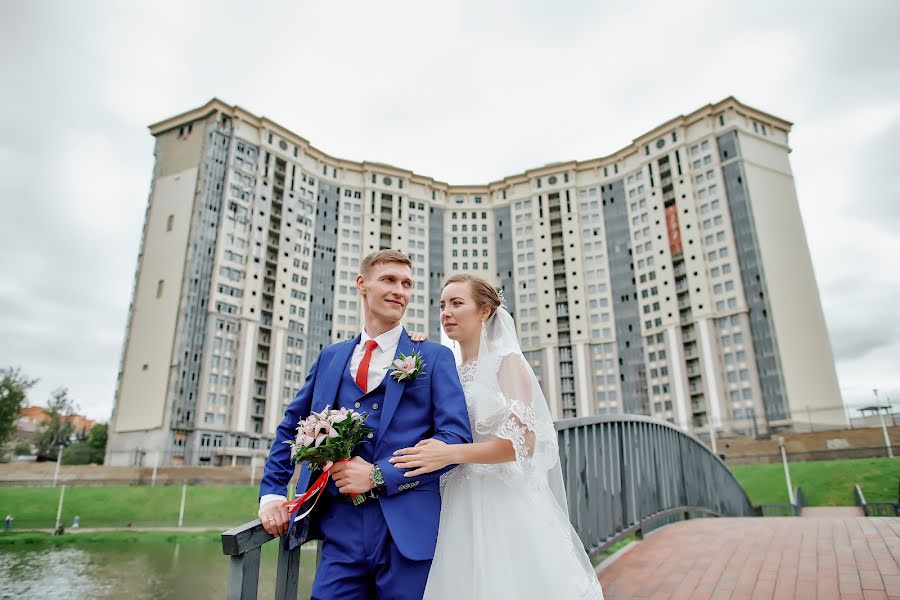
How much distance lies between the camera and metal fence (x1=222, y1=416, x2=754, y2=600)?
7.39ft

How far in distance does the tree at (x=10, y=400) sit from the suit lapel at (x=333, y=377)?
5951 cm

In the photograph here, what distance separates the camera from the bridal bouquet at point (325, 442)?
2238 mm

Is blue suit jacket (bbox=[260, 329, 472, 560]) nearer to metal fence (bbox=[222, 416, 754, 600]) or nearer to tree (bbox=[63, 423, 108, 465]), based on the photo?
metal fence (bbox=[222, 416, 754, 600])

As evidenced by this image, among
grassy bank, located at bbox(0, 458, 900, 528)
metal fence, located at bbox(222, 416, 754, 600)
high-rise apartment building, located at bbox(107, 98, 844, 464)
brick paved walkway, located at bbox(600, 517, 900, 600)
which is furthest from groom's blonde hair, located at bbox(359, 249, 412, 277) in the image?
high-rise apartment building, located at bbox(107, 98, 844, 464)

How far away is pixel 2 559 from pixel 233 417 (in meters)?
31.1

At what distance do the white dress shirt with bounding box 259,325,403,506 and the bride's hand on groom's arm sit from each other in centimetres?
39

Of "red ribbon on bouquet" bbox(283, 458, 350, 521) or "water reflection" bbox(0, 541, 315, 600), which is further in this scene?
"water reflection" bbox(0, 541, 315, 600)

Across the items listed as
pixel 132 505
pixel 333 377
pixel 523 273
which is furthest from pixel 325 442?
pixel 523 273

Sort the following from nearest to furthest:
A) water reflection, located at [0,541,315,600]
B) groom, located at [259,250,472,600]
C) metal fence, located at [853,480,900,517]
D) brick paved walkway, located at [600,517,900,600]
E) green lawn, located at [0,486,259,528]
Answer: groom, located at [259,250,472,600]
brick paved walkway, located at [600,517,900,600]
water reflection, located at [0,541,315,600]
metal fence, located at [853,480,900,517]
green lawn, located at [0,486,259,528]

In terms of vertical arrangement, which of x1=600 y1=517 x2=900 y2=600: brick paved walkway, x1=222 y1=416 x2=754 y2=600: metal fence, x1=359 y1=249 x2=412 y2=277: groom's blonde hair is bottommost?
x1=600 y1=517 x2=900 y2=600: brick paved walkway

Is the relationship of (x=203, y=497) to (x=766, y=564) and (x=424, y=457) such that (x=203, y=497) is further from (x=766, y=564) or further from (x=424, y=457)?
(x=424, y=457)

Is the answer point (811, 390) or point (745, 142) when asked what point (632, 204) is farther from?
point (811, 390)

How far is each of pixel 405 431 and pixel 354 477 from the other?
325mm

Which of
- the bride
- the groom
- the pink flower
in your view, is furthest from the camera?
the bride
